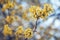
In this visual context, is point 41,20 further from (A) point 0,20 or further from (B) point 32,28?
(A) point 0,20

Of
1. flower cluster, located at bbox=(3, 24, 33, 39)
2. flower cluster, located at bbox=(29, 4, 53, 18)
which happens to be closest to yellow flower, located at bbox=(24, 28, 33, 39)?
flower cluster, located at bbox=(3, 24, 33, 39)

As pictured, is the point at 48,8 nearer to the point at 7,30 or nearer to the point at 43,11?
the point at 43,11

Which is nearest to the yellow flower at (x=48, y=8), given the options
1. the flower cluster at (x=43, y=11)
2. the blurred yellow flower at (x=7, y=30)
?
the flower cluster at (x=43, y=11)

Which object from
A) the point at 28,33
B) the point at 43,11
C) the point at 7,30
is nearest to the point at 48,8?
the point at 43,11

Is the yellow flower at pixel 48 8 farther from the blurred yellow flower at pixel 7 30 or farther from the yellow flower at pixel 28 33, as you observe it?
the blurred yellow flower at pixel 7 30

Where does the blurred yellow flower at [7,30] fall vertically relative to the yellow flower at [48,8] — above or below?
below

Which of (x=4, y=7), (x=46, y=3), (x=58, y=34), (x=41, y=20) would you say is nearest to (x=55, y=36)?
(x=58, y=34)

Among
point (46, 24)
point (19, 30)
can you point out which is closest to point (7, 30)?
point (19, 30)

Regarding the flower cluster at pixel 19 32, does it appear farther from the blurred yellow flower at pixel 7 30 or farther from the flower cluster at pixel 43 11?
the flower cluster at pixel 43 11

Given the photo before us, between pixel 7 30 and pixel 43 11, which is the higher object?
pixel 43 11

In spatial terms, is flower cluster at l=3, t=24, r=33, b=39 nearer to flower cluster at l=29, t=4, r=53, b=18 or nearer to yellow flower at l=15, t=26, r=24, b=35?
yellow flower at l=15, t=26, r=24, b=35

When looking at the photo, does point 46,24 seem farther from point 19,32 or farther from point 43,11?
point 19,32
